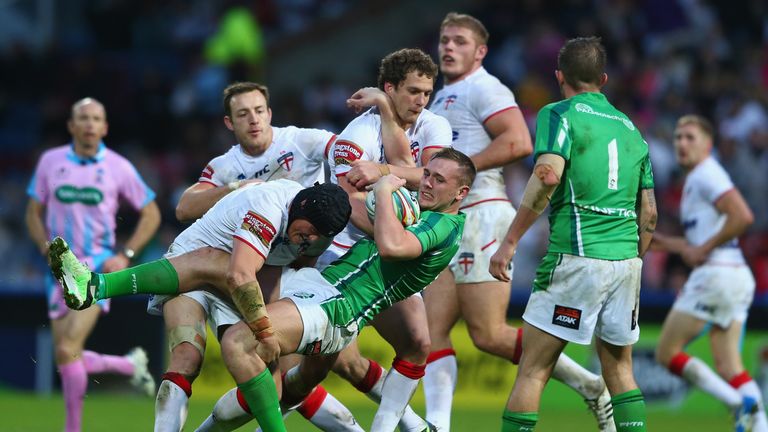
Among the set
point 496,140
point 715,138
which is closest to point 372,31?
point 715,138

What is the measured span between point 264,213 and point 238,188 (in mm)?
798

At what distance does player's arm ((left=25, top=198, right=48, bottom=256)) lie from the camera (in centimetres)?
1010

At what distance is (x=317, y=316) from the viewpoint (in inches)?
269

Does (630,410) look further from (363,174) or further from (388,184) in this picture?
(363,174)

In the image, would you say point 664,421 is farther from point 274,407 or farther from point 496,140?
point 274,407

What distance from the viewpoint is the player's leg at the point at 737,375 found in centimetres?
1013

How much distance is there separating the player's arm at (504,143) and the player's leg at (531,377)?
1581 mm

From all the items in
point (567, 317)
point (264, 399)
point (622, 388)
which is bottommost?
point (622, 388)

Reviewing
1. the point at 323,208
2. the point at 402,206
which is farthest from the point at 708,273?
the point at 323,208

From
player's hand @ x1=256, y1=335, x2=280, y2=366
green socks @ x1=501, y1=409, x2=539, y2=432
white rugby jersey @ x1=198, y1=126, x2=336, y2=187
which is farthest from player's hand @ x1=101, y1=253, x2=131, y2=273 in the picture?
green socks @ x1=501, y1=409, x2=539, y2=432

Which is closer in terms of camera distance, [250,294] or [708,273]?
[250,294]

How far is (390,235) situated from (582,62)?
1.64m

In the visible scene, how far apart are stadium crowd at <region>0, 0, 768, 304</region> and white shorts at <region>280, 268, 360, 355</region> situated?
7881 millimetres

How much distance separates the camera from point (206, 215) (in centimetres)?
727
